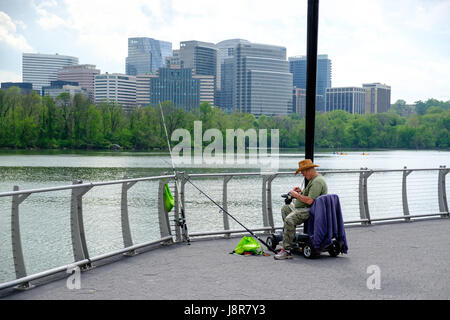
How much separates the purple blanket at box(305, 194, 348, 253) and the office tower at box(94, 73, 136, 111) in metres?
105

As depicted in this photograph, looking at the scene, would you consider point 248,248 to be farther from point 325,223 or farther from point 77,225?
point 77,225

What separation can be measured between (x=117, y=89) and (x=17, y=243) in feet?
478

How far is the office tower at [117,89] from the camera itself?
397ft

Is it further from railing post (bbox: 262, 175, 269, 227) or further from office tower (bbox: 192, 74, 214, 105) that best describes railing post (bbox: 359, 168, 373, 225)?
office tower (bbox: 192, 74, 214, 105)

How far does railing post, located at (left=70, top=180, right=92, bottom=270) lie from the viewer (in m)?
7.63

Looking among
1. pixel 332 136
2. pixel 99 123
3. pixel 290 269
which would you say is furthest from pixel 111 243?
pixel 332 136

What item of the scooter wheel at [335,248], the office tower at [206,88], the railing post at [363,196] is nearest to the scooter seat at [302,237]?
the scooter wheel at [335,248]

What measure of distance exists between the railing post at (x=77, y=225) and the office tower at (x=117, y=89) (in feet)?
345

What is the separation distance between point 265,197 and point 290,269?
351 centimetres

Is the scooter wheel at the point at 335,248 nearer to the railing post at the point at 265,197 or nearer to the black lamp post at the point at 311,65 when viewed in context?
the black lamp post at the point at 311,65

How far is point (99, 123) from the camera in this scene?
11019 centimetres

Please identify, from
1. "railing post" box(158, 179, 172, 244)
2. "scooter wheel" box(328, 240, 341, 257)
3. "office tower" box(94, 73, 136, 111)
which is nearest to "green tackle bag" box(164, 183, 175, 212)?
"railing post" box(158, 179, 172, 244)

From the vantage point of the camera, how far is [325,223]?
28.1 ft

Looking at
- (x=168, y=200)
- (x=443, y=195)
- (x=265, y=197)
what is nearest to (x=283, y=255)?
(x=168, y=200)
